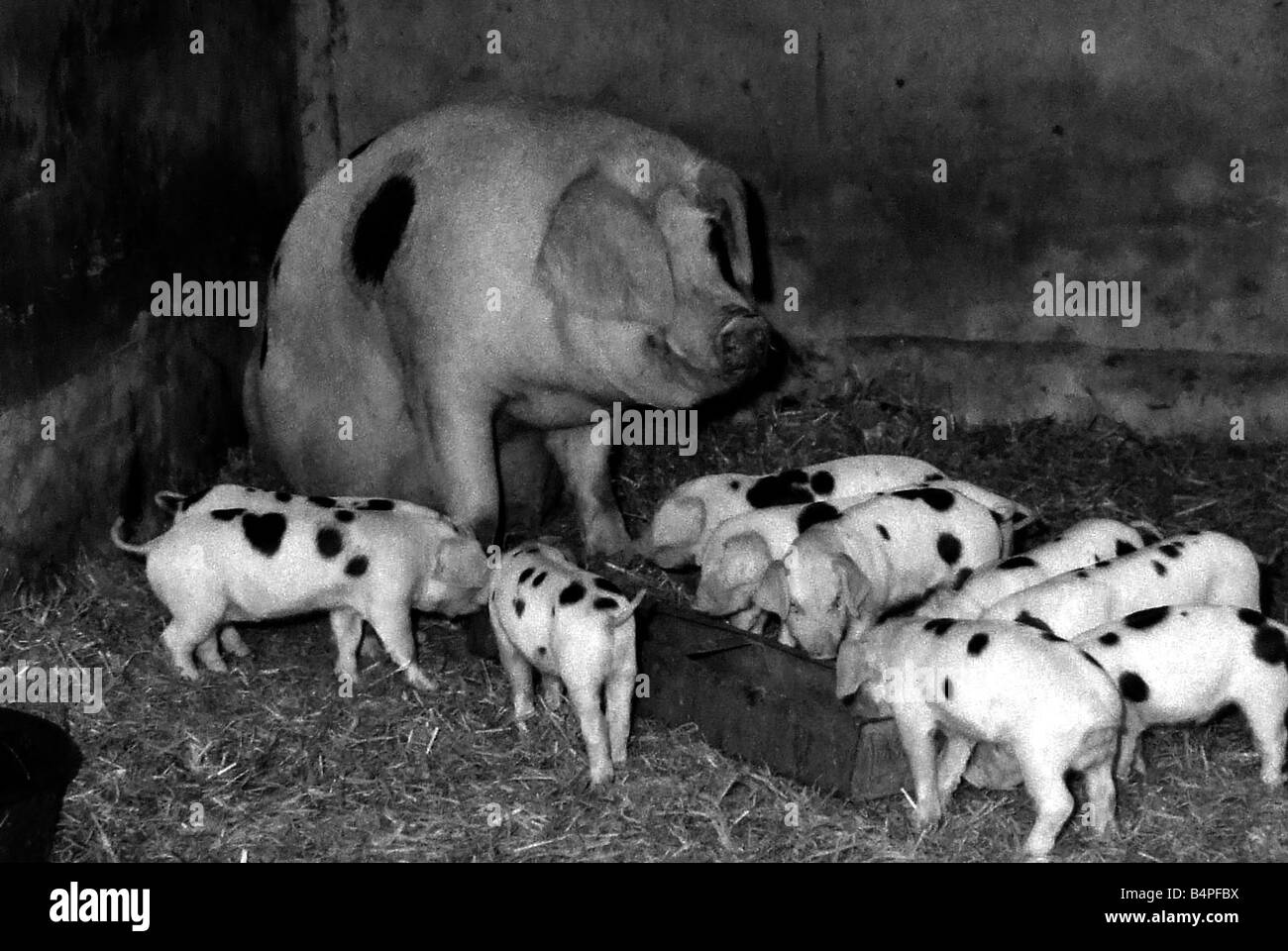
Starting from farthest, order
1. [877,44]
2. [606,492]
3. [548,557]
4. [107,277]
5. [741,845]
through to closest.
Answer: [877,44] → [606,492] → [107,277] → [548,557] → [741,845]

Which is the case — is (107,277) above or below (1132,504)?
above

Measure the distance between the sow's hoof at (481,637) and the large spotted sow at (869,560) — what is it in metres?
0.97

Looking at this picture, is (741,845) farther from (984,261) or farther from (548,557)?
(984,261)

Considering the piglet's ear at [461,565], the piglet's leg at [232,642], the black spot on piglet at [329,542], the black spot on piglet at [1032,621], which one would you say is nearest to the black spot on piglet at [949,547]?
the black spot on piglet at [1032,621]

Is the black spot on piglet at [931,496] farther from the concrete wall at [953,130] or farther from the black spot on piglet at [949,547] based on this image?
the concrete wall at [953,130]

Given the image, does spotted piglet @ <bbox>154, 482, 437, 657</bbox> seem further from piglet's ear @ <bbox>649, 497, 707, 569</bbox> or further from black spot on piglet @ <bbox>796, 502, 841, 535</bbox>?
black spot on piglet @ <bbox>796, 502, 841, 535</bbox>

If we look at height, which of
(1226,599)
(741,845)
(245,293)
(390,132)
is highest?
(390,132)

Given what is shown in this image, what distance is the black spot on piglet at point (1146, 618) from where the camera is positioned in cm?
537

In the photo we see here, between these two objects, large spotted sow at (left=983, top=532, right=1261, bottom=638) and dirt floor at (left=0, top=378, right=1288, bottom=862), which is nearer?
dirt floor at (left=0, top=378, right=1288, bottom=862)

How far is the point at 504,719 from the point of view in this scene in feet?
20.1

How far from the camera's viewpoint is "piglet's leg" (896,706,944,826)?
5.30 meters

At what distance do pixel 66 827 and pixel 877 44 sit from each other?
4811mm

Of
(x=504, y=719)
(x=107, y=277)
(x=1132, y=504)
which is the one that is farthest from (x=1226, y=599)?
(x=107, y=277)

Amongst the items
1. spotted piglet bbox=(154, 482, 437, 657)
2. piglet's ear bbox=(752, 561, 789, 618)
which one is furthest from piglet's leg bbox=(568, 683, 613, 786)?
spotted piglet bbox=(154, 482, 437, 657)
